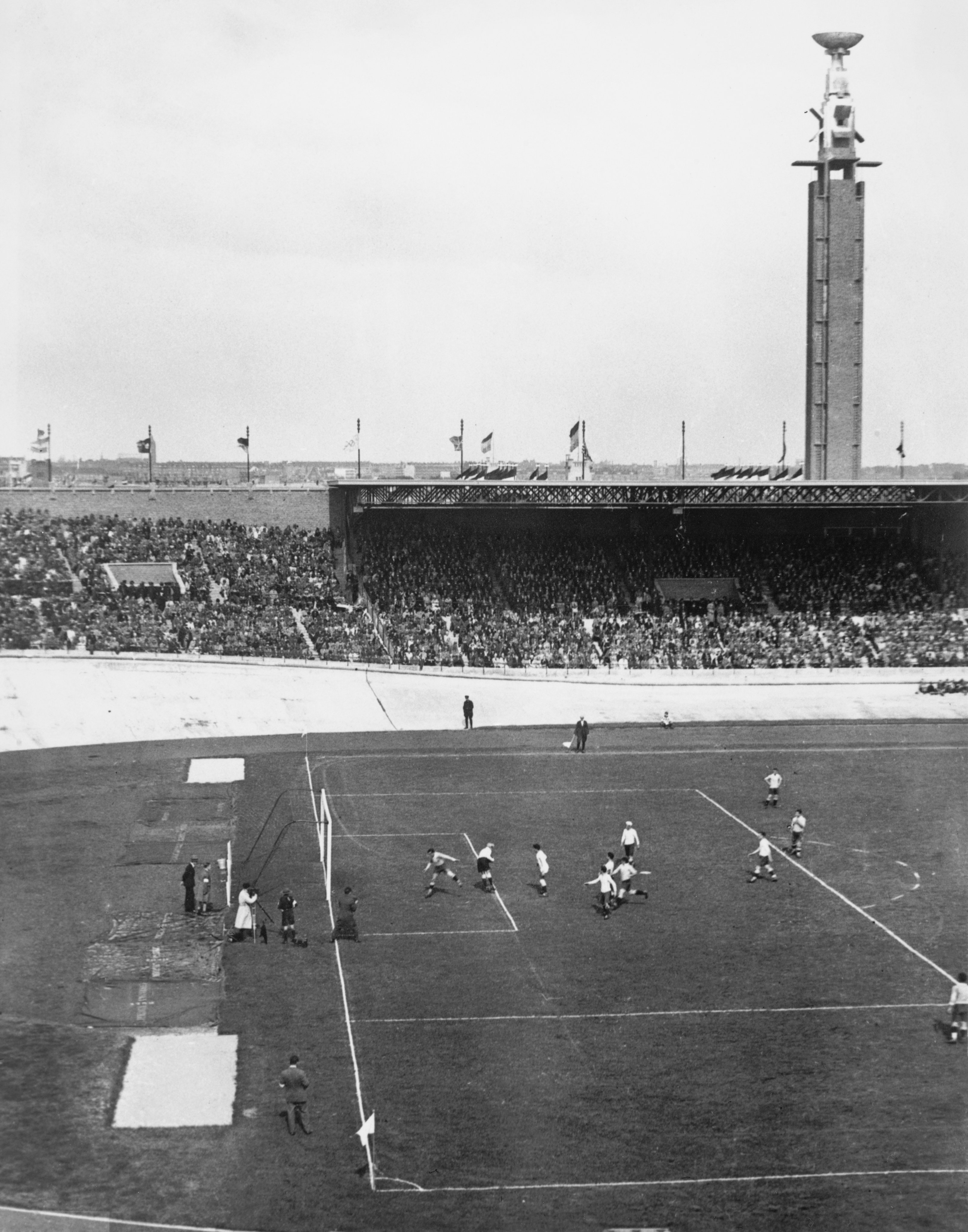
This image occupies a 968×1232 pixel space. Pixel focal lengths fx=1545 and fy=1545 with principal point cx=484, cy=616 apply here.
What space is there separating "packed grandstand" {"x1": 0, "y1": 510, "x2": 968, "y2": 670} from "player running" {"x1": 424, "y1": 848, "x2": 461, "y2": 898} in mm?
28593

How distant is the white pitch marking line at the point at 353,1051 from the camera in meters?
18.5

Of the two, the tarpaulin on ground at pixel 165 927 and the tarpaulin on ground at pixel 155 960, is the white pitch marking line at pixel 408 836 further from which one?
the tarpaulin on ground at pixel 155 960

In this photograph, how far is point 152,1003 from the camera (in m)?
23.9

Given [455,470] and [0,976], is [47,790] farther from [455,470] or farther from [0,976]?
[455,470]

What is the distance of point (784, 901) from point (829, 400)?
5641 cm

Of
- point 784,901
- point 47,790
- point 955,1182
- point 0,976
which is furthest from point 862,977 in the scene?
point 47,790

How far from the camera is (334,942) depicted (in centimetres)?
2738

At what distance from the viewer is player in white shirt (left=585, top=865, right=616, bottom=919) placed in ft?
95.8

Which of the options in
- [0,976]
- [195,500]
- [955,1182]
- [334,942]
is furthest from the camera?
[195,500]

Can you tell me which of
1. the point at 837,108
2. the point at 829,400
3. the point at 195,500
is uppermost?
the point at 837,108

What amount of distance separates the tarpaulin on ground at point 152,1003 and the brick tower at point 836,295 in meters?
64.1

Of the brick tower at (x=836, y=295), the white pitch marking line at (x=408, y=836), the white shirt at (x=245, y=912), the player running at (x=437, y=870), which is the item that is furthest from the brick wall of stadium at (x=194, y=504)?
the white shirt at (x=245, y=912)

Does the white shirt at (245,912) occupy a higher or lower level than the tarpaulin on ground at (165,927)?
higher

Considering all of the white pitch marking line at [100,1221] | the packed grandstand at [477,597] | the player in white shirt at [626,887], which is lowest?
the white pitch marking line at [100,1221]
